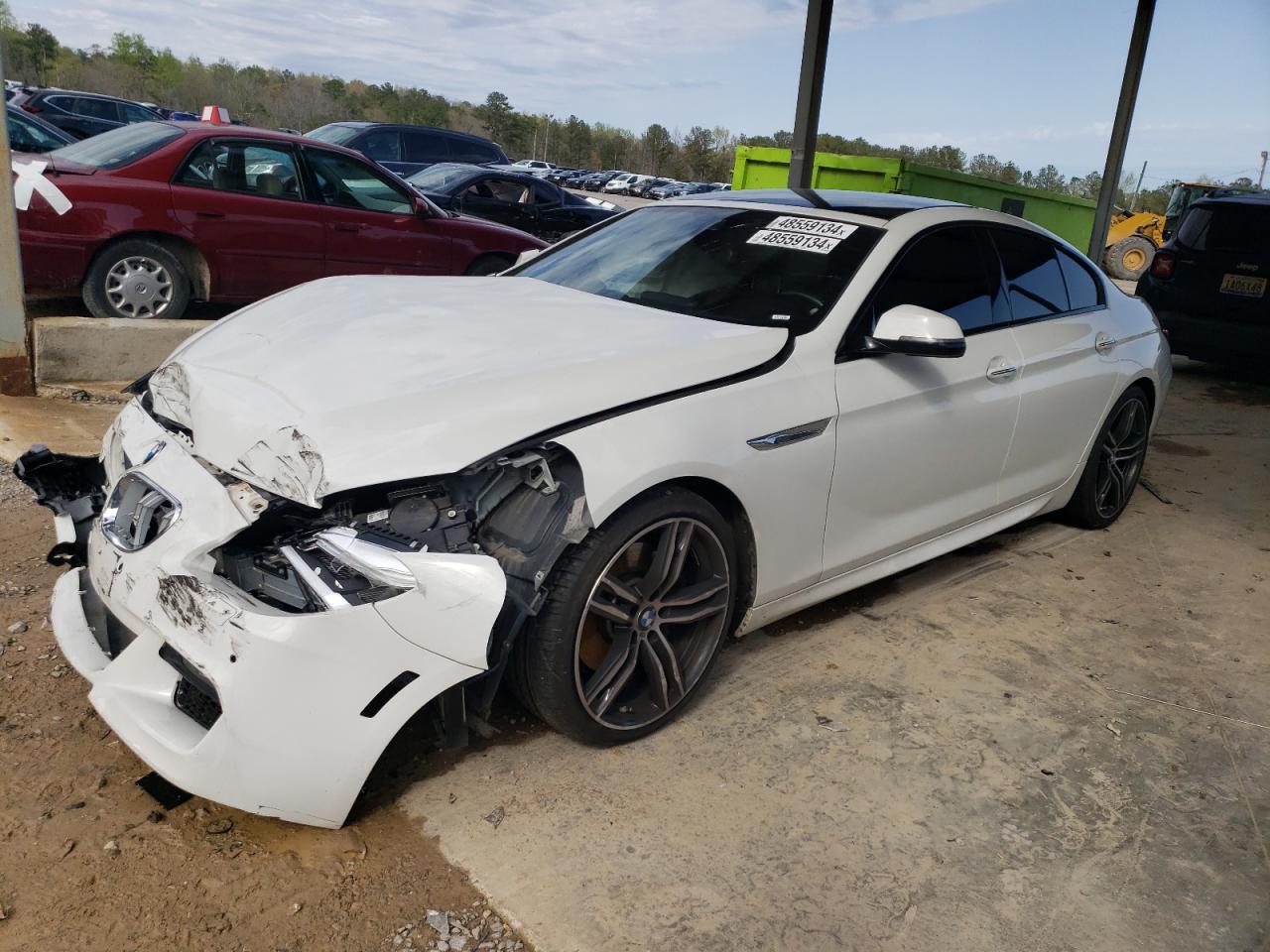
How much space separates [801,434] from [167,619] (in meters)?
1.74

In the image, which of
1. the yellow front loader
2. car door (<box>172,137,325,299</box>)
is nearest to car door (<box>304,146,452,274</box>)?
car door (<box>172,137,325,299</box>)

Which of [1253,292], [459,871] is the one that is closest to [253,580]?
[459,871]

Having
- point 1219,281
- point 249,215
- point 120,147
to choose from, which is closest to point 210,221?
point 249,215

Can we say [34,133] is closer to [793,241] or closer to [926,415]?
[793,241]

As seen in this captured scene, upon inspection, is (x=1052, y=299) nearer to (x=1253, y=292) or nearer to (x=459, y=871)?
(x=459, y=871)

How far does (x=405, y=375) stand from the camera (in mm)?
2549

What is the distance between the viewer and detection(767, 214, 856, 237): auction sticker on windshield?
3514mm

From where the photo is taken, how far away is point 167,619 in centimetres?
226

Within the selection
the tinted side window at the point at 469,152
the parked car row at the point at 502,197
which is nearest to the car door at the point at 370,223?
the parked car row at the point at 502,197

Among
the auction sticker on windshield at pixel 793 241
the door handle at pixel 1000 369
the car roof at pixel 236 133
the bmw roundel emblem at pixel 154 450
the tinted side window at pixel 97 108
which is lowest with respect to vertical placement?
the bmw roundel emblem at pixel 154 450

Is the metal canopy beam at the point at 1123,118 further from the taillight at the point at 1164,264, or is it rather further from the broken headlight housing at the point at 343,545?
the broken headlight housing at the point at 343,545

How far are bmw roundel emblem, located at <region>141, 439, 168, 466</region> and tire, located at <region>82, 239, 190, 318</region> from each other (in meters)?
4.57

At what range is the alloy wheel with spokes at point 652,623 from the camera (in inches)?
105

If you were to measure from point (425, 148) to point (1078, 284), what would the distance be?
36.4 ft
